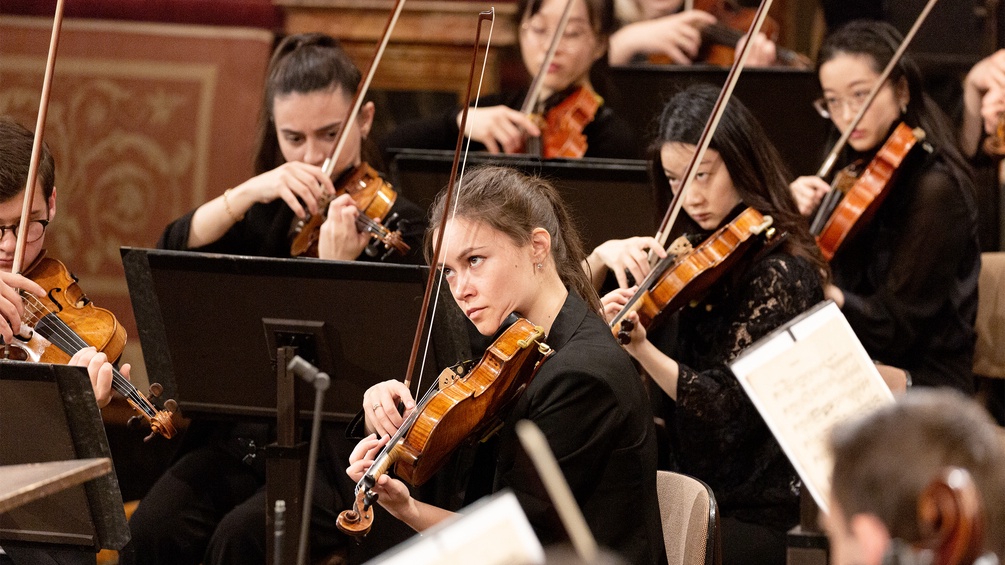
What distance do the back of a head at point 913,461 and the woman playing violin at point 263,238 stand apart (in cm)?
158

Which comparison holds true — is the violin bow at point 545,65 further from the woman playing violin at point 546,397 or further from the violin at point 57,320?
the violin at point 57,320

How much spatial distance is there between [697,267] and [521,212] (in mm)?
557

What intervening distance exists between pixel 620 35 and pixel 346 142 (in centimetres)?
123

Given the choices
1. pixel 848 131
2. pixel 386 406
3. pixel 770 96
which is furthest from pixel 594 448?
pixel 770 96

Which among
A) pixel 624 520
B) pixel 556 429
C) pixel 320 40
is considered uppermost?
pixel 320 40

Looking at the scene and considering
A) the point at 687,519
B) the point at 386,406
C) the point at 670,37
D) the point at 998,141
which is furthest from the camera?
the point at 670,37

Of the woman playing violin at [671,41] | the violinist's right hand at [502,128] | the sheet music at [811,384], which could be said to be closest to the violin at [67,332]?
the sheet music at [811,384]

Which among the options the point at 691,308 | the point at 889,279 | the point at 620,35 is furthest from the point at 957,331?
the point at 620,35

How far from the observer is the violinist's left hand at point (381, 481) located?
5.80ft

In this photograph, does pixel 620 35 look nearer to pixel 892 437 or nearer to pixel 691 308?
pixel 691 308

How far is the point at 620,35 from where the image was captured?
368cm

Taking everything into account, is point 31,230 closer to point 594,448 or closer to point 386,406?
point 386,406

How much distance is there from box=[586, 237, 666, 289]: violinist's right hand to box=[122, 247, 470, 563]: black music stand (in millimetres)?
433

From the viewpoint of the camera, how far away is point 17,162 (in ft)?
7.32
